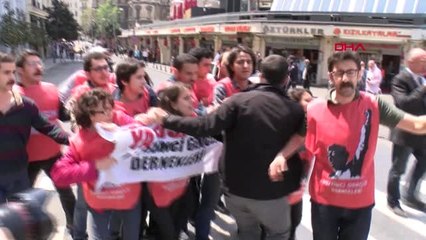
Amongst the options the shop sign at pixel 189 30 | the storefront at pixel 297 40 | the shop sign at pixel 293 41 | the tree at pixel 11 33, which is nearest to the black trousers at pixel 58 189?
the storefront at pixel 297 40

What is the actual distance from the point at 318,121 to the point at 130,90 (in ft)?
5.39

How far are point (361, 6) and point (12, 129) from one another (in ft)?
106

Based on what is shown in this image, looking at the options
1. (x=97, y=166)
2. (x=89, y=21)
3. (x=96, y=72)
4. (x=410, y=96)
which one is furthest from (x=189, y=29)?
(x=89, y=21)

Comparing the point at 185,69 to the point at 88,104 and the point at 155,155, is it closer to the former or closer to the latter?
the point at 155,155

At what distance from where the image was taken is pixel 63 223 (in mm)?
5078

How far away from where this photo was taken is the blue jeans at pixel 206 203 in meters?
4.33

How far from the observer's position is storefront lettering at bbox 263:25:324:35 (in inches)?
1027

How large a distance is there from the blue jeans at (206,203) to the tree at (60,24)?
182ft

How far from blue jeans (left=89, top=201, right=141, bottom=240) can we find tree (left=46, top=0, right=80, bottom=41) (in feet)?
184

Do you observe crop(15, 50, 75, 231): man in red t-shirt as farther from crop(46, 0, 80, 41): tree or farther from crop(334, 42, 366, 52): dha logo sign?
crop(46, 0, 80, 41): tree

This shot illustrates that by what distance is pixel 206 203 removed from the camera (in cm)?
434

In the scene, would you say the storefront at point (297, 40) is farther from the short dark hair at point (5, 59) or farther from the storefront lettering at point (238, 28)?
the short dark hair at point (5, 59)

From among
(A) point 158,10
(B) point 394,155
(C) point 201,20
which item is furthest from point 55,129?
(A) point 158,10

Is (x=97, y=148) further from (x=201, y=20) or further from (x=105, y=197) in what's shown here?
(x=201, y=20)
